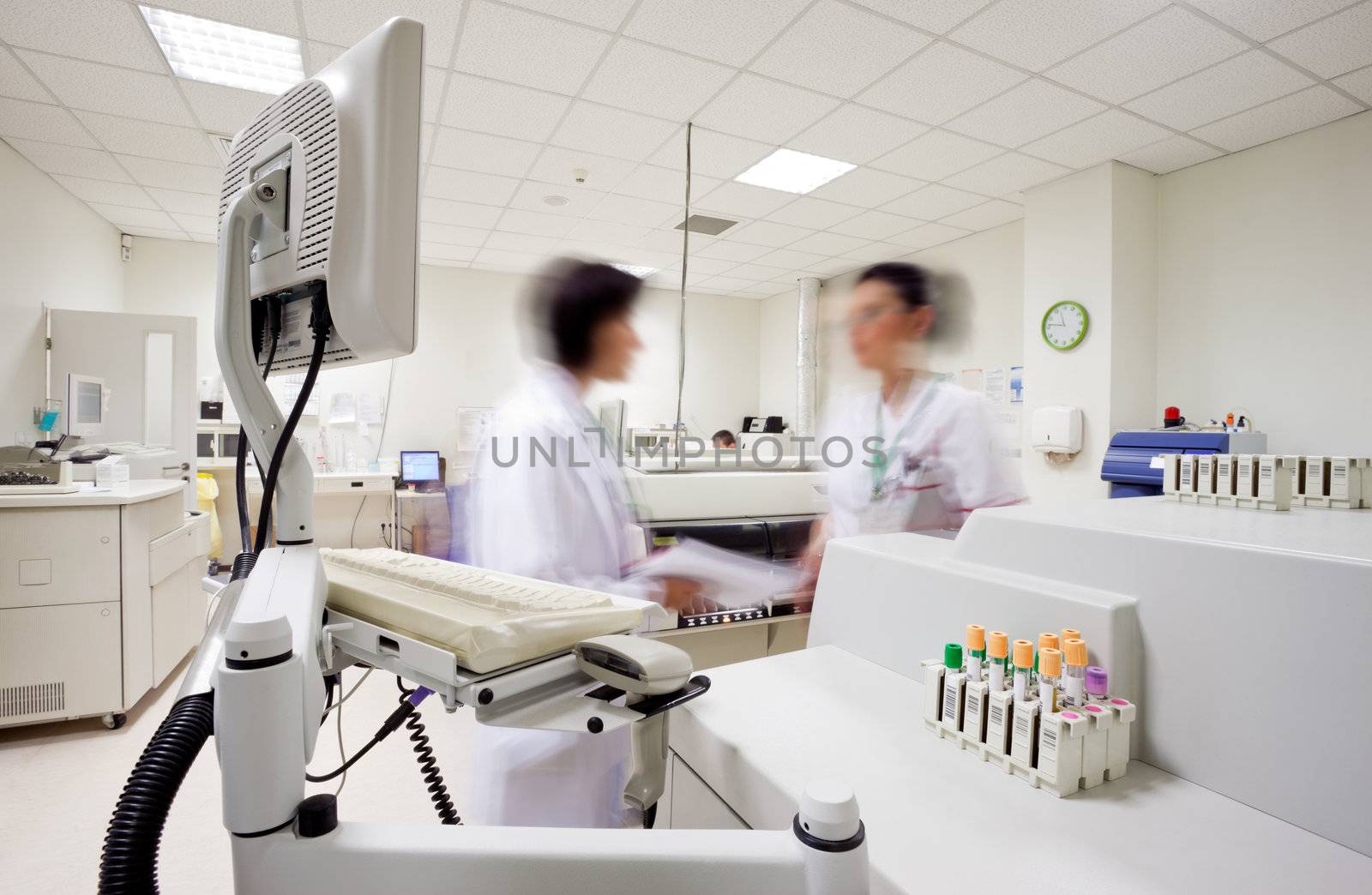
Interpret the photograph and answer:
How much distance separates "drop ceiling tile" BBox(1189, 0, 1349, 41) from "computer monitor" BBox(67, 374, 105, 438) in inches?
191

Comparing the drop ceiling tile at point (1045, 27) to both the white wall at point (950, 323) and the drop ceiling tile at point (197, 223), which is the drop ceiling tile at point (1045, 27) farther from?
the drop ceiling tile at point (197, 223)

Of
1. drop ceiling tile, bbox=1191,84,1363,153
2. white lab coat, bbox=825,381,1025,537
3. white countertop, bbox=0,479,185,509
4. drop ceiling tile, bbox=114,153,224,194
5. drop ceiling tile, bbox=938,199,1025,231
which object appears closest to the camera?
white lab coat, bbox=825,381,1025,537

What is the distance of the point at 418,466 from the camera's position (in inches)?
202

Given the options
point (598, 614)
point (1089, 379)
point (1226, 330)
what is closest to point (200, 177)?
point (598, 614)

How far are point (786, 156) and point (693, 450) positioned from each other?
7.24 ft

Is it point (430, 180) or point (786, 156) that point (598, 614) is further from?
point (430, 180)

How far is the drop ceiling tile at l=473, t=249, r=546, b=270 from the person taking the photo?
16.8 feet

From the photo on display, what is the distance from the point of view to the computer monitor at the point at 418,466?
16.7ft

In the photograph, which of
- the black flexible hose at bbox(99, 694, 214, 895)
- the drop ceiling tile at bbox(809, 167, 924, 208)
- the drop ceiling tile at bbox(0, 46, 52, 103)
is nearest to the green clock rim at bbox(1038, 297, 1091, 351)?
the drop ceiling tile at bbox(809, 167, 924, 208)

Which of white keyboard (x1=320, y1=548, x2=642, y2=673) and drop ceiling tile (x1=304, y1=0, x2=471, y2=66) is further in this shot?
drop ceiling tile (x1=304, y1=0, x2=471, y2=66)

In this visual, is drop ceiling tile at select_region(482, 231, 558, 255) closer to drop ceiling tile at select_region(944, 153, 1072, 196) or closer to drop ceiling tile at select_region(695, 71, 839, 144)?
drop ceiling tile at select_region(695, 71, 839, 144)

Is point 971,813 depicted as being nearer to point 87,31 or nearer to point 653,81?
point 653,81

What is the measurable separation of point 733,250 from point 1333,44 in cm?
334

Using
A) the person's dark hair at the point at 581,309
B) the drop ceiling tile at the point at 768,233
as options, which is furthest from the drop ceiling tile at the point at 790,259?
the person's dark hair at the point at 581,309
